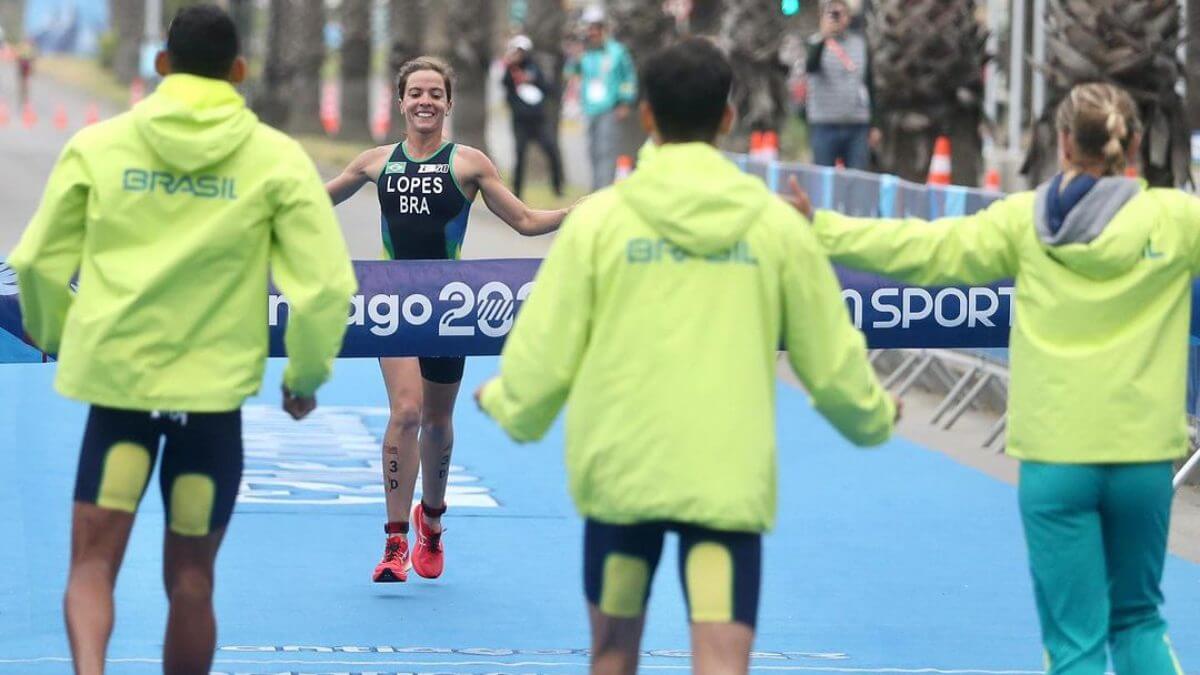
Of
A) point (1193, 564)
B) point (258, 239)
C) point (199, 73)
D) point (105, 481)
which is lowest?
point (1193, 564)

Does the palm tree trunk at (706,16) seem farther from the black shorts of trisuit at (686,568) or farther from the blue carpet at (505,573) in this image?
the black shorts of trisuit at (686,568)

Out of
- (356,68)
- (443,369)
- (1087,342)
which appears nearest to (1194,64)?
(356,68)

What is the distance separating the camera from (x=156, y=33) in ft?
186

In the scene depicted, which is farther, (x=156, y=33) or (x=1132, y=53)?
(x=156, y=33)

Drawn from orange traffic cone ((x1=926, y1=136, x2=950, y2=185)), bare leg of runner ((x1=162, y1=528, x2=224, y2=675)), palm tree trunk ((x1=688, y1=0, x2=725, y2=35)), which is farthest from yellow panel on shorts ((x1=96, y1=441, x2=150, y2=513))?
palm tree trunk ((x1=688, y1=0, x2=725, y2=35))

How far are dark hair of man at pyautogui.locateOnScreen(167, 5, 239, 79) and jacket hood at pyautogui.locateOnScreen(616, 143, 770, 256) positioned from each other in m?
1.23

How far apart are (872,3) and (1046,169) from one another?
17.1 ft

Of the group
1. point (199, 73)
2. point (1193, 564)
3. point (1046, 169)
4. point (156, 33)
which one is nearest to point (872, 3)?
point (1046, 169)

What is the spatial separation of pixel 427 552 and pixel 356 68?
3270cm

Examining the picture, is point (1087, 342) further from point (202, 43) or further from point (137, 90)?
point (137, 90)

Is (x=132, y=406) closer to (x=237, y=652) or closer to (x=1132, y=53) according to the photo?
(x=237, y=652)

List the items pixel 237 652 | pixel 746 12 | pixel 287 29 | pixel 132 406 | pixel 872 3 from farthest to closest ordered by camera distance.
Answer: pixel 287 29
pixel 746 12
pixel 872 3
pixel 237 652
pixel 132 406

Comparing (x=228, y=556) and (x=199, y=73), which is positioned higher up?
(x=199, y=73)

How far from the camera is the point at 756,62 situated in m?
26.7
